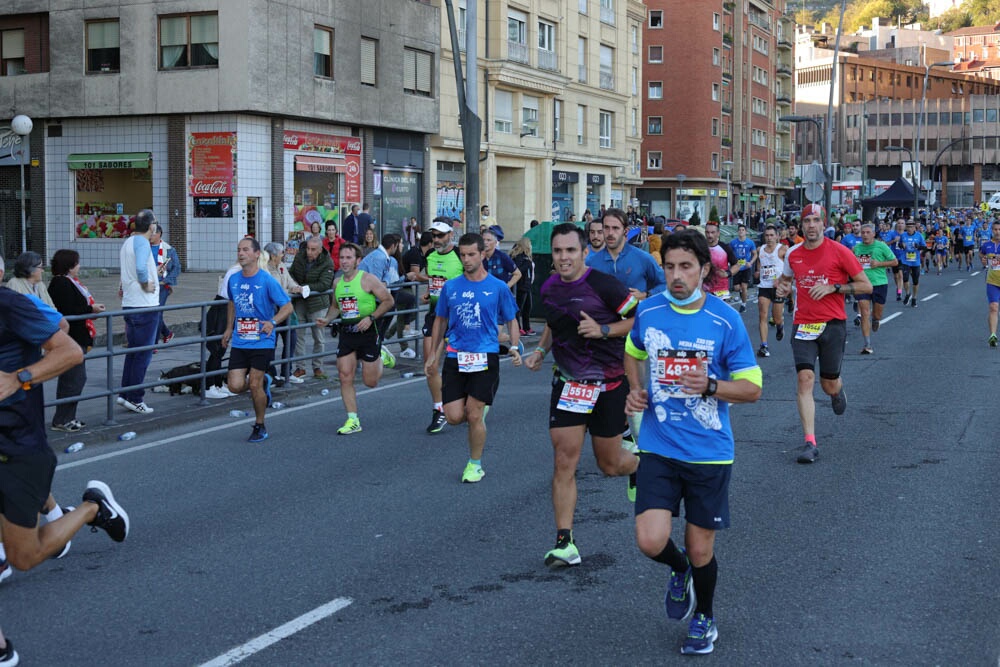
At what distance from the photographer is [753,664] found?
4.81 metres

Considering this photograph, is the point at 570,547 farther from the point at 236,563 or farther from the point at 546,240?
the point at 546,240

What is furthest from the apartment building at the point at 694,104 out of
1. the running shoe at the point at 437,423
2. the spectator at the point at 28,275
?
the spectator at the point at 28,275

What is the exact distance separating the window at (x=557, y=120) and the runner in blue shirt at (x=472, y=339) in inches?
1599

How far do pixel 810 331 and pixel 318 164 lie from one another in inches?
1004

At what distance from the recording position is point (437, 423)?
10688 millimetres

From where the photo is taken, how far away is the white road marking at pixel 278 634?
4.85 metres

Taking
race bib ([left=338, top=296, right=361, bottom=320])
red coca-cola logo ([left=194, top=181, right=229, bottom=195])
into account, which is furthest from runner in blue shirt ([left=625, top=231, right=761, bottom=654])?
red coca-cola logo ([left=194, top=181, right=229, bottom=195])

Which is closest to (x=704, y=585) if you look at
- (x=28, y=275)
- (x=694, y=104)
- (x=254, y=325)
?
(x=254, y=325)

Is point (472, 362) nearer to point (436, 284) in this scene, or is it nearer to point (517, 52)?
point (436, 284)

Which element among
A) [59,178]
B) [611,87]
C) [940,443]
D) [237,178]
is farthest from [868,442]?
[611,87]

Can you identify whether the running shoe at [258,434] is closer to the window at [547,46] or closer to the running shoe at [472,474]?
the running shoe at [472,474]

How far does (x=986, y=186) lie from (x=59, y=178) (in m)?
114

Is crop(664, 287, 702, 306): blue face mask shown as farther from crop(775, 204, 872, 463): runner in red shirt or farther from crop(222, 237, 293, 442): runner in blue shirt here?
crop(222, 237, 293, 442): runner in blue shirt

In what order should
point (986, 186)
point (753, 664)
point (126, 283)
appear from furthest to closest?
1. point (986, 186)
2. point (126, 283)
3. point (753, 664)
